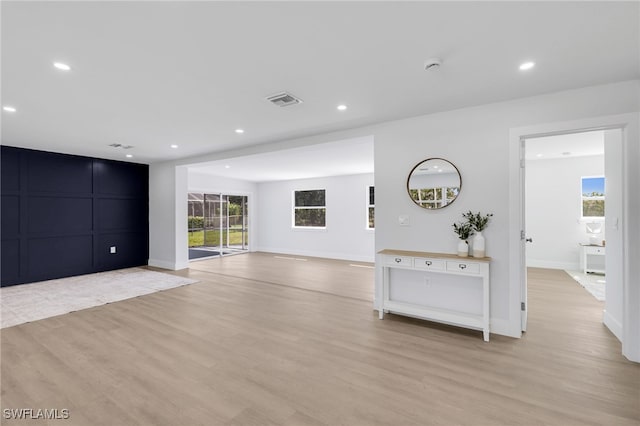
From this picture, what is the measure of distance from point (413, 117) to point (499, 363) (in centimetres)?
276

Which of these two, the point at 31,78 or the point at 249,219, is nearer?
the point at 31,78

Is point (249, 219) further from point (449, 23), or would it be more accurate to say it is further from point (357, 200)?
point (449, 23)

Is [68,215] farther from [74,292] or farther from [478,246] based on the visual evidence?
[478,246]

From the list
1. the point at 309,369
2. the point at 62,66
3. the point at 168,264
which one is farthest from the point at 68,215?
the point at 309,369

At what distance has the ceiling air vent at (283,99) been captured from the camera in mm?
2944

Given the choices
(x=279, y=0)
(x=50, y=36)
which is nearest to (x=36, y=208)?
(x=50, y=36)

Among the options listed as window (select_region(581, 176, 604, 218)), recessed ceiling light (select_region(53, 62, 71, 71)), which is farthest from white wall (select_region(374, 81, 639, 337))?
window (select_region(581, 176, 604, 218))

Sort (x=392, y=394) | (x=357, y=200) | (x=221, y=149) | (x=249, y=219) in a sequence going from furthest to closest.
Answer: (x=249, y=219) < (x=357, y=200) < (x=221, y=149) < (x=392, y=394)

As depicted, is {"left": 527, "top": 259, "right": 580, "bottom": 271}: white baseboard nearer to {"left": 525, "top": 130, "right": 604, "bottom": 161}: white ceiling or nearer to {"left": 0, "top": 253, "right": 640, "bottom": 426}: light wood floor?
{"left": 525, "top": 130, "right": 604, "bottom": 161}: white ceiling

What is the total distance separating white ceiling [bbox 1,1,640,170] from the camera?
1724mm

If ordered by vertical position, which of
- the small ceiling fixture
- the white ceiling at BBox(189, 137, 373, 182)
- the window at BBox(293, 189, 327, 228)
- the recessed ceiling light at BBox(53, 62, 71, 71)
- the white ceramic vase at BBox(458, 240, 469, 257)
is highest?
the recessed ceiling light at BBox(53, 62, 71, 71)

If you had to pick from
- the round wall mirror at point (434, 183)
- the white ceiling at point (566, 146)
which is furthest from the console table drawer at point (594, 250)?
the round wall mirror at point (434, 183)

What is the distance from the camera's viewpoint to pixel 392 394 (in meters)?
2.09

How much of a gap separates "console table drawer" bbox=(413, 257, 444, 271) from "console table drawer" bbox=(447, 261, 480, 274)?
9 centimetres
